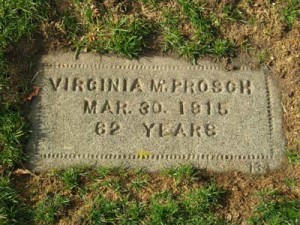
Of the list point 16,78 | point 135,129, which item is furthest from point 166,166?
point 16,78

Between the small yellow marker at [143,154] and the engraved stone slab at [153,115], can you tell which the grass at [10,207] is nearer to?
the engraved stone slab at [153,115]

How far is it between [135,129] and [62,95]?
556mm

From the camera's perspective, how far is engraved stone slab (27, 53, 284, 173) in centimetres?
339

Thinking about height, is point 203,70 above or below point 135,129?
above

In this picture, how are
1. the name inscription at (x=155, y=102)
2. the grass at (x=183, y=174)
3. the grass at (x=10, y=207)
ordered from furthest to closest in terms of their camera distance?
the name inscription at (x=155, y=102) → the grass at (x=183, y=174) → the grass at (x=10, y=207)

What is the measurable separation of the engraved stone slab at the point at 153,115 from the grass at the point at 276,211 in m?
0.22

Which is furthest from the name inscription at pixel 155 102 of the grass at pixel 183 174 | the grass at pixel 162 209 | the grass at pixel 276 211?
the grass at pixel 276 211

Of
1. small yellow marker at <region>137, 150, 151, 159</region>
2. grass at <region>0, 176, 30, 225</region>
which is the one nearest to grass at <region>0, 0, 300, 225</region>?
grass at <region>0, 176, 30, 225</region>

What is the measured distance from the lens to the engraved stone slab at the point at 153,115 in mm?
3391

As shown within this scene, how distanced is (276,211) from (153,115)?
1002 mm

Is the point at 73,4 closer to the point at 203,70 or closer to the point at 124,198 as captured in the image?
the point at 203,70

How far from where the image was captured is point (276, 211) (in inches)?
127

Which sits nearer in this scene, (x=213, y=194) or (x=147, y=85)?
(x=213, y=194)

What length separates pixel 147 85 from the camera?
3.59 m
